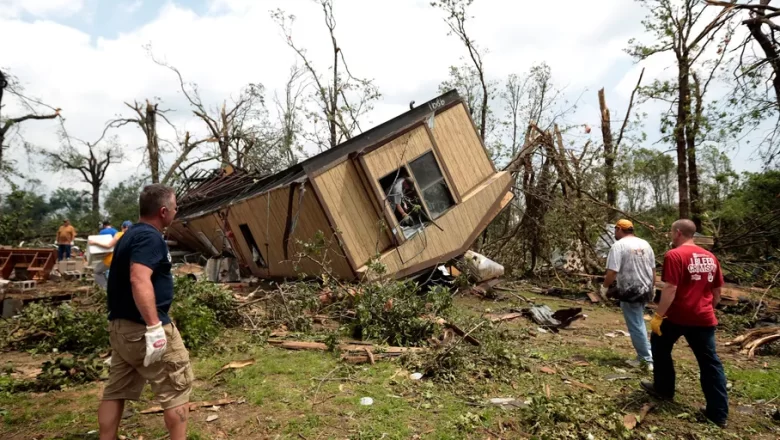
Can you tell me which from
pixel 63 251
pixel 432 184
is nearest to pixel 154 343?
pixel 432 184

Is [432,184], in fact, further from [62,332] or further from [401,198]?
[62,332]

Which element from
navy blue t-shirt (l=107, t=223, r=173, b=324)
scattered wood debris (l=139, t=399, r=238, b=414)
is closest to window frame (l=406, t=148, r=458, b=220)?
scattered wood debris (l=139, t=399, r=238, b=414)

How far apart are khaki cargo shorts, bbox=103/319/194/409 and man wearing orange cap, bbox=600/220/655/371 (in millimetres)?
4809

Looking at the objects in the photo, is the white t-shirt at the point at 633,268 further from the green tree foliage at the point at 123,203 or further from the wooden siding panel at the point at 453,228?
the green tree foliage at the point at 123,203

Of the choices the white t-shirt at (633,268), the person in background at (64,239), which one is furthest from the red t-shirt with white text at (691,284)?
the person in background at (64,239)

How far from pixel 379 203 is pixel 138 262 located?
6.63 meters

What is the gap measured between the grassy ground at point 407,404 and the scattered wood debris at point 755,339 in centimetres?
35

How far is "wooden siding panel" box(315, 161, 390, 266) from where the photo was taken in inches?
354

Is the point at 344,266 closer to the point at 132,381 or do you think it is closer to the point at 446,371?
the point at 446,371

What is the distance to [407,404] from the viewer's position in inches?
177

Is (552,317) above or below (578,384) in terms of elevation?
below

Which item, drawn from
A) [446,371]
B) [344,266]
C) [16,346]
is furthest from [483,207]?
[16,346]

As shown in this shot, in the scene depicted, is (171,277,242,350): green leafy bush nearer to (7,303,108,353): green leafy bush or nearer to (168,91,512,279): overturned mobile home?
(7,303,108,353): green leafy bush

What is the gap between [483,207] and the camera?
11500 mm
